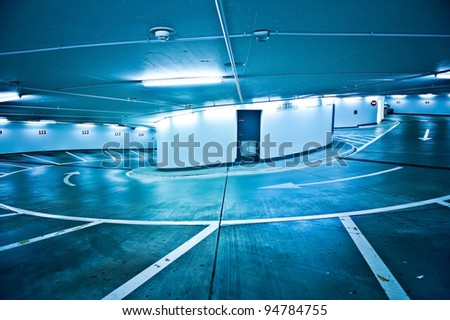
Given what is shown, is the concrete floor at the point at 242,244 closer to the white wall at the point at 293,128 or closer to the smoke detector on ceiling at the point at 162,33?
the smoke detector on ceiling at the point at 162,33

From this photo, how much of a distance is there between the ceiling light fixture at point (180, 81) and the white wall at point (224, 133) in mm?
5980

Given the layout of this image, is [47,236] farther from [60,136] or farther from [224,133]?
[60,136]

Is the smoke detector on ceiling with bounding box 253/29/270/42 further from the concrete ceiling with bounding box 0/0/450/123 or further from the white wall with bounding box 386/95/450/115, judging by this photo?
the white wall with bounding box 386/95/450/115

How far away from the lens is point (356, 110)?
2452cm

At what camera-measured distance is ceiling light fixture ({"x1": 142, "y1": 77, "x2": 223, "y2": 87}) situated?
6016 mm

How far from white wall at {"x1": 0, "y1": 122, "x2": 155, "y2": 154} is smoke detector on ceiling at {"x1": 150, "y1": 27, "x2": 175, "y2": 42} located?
26039mm

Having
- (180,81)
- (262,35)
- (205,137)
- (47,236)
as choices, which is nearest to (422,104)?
(205,137)

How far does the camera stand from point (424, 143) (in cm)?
1129

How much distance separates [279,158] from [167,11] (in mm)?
10927

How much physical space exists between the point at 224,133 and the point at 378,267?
10.6 metres

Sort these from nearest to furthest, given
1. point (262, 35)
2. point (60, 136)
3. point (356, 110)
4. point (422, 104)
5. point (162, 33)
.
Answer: point (162, 33) → point (262, 35) → point (60, 136) → point (356, 110) → point (422, 104)

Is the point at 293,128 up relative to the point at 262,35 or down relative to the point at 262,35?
down
